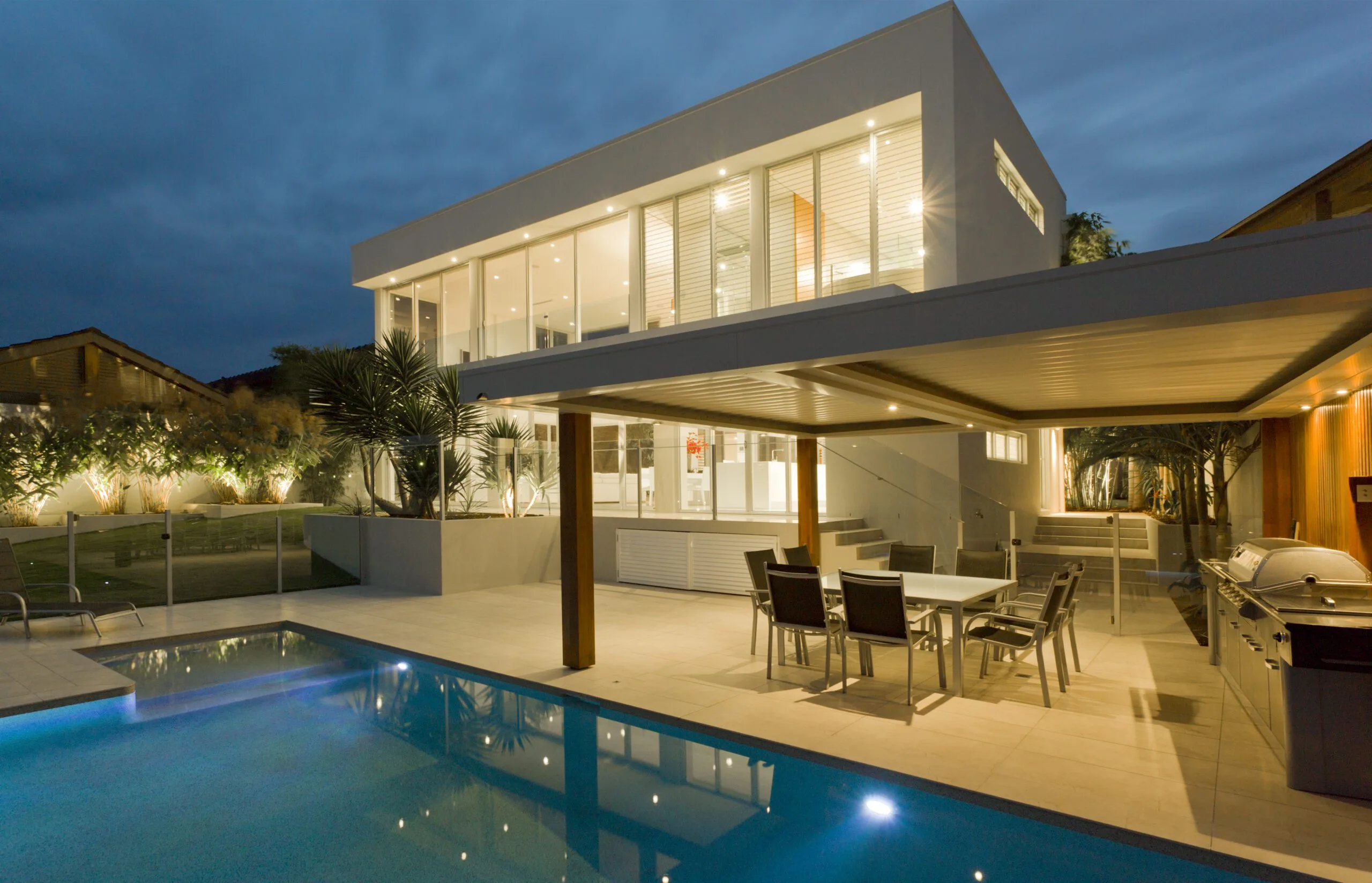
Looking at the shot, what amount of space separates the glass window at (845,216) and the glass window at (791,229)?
0.82 ft

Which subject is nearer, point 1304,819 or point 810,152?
point 1304,819

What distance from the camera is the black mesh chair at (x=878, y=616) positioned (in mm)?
5141

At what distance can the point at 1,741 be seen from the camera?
4.95 meters

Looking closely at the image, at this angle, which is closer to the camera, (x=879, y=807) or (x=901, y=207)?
(x=879, y=807)

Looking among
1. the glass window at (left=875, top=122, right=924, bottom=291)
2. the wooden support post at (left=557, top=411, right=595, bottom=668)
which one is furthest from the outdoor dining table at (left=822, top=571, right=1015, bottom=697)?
the glass window at (left=875, top=122, right=924, bottom=291)

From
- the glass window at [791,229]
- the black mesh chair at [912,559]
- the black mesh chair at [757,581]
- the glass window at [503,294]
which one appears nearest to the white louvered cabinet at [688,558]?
the black mesh chair at [912,559]

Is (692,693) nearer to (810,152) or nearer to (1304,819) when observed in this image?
(1304,819)

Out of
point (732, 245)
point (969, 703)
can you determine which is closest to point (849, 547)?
point (969, 703)

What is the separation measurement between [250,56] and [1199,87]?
111m

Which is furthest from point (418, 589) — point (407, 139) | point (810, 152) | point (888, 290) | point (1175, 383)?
point (407, 139)

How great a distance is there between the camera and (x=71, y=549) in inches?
356

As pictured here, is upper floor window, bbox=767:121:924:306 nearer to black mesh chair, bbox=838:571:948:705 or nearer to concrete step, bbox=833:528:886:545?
concrete step, bbox=833:528:886:545

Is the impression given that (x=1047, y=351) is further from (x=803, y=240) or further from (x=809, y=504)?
(x=803, y=240)

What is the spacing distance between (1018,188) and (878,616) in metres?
9.93
